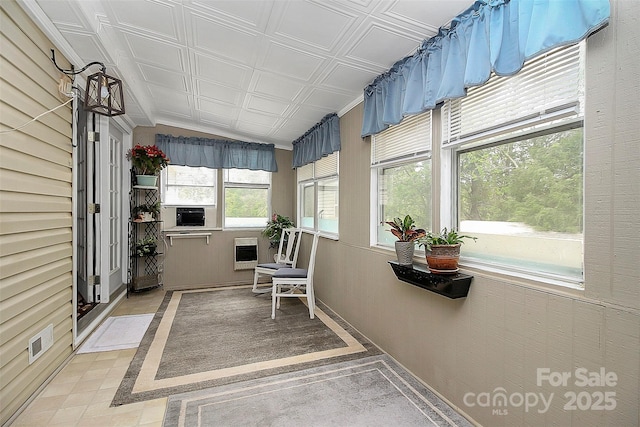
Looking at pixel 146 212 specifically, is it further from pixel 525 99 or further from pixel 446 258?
pixel 525 99

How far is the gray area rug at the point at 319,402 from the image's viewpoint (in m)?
1.67

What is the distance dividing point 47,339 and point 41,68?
1807 mm

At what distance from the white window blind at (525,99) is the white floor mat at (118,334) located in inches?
124

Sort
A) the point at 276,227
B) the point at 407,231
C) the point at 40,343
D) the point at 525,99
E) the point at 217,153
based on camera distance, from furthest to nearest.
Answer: the point at 276,227 < the point at 217,153 < the point at 407,231 < the point at 40,343 < the point at 525,99

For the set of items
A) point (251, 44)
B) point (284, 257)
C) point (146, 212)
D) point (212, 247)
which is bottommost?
point (284, 257)

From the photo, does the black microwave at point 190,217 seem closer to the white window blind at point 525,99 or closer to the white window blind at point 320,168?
the white window blind at point 320,168

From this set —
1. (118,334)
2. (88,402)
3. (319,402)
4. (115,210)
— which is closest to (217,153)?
(115,210)

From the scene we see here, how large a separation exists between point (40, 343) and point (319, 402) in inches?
73.2

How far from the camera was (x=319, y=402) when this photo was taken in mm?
1828

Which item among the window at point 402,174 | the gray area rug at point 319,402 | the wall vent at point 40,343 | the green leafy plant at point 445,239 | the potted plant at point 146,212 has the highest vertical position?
the window at point 402,174

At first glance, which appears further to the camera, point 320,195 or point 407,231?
point 320,195

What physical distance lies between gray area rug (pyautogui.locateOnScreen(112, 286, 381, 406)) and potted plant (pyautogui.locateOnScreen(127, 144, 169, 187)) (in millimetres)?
1713

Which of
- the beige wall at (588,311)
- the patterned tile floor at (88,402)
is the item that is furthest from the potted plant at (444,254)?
the patterned tile floor at (88,402)

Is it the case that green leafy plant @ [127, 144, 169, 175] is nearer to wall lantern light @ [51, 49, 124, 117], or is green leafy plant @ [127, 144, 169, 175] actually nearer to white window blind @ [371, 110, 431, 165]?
wall lantern light @ [51, 49, 124, 117]
